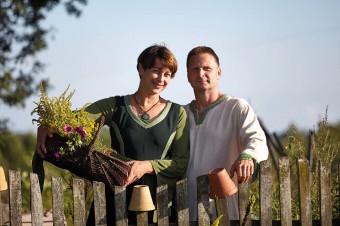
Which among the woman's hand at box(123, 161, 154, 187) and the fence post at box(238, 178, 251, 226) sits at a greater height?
the woman's hand at box(123, 161, 154, 187)

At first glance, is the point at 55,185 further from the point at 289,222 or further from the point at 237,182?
the point at 289,222

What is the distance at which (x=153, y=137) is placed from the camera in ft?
14.2

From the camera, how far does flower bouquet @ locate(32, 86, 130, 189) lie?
410 cm

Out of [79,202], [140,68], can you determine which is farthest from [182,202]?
[140,68]

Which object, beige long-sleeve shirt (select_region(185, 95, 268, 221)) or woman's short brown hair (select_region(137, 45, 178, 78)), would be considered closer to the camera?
woman's short brown hair (select_region(137, 45, 178, 78))

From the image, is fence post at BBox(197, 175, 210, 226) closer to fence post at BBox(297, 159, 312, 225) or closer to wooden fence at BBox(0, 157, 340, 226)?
wooden fence at BBox(0, 157, 340, 226)

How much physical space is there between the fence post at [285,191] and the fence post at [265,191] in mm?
126

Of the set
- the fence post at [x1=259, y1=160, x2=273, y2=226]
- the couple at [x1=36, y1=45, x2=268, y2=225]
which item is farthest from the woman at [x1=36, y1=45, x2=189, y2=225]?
the fence post at [x1=259, y1=160, x2=273, y2=226]

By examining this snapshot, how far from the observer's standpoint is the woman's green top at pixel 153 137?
4316mm

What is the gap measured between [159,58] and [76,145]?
839mm

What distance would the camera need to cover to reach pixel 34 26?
42.8 feet

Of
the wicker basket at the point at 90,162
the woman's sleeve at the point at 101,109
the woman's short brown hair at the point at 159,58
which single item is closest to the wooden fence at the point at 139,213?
the wicker basket at the point at 90,162

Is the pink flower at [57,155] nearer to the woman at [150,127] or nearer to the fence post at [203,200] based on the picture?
the woman at [150,127]

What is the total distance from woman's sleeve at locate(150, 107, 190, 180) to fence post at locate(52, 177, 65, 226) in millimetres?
702
